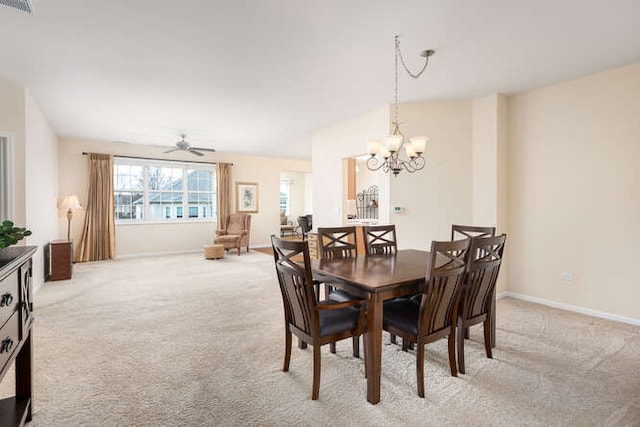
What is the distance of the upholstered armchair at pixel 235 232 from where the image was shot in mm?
7461

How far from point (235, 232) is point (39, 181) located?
12.8ft

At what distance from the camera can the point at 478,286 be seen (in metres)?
2.31

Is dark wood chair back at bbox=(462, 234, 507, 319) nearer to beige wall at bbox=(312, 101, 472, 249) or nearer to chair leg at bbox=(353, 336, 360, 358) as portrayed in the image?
chair leg at bbox=(353, 336, 360, 358)

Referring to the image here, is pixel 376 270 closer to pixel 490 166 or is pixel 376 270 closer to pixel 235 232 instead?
pixel 490 166

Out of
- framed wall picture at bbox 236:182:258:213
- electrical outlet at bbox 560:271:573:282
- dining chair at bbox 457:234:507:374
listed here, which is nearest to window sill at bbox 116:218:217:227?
framed wall picture at bbox 236:182:258:213

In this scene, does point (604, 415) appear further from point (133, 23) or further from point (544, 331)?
point (133, 23)

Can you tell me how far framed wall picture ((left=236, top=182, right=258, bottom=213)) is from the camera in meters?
8.70

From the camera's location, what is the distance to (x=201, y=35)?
271 cm

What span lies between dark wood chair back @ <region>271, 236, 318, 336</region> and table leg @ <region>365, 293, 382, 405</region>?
34cm

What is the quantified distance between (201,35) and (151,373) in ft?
8.85

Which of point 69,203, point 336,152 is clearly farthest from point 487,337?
point 69,203

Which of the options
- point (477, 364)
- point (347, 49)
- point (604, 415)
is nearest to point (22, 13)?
point (347, 49)

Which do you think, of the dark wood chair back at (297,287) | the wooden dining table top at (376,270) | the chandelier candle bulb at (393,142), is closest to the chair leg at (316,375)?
the dark wood chair back at (297,287)

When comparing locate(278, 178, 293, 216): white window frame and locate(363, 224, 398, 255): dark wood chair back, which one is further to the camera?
locate(278, 178, 293, 216): white window frame
